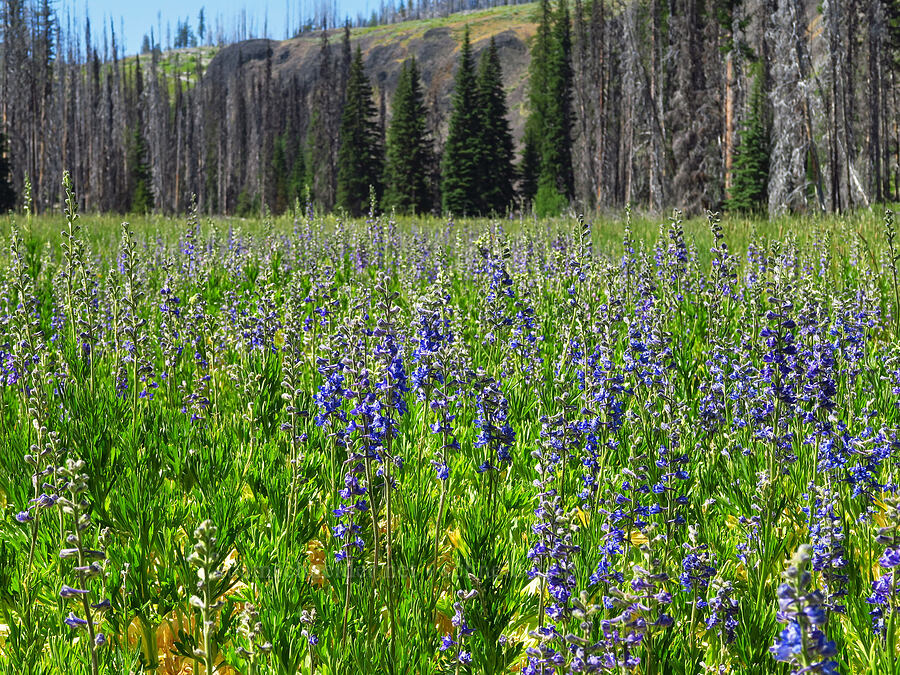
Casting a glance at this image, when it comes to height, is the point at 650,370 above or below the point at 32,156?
below

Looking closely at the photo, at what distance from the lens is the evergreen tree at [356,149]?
50531 millimetres

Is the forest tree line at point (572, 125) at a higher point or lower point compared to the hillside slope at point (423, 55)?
lower

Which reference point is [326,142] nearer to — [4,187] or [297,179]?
[297,179]

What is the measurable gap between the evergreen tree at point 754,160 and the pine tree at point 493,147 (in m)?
18.5

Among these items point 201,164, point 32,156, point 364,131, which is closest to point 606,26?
point 364,131

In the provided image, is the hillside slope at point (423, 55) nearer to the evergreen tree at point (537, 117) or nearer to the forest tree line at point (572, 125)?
the forest tree line at point (572, 125)

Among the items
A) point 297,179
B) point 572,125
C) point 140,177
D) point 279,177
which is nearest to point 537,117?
point 572,125

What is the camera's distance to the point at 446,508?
10.3ft

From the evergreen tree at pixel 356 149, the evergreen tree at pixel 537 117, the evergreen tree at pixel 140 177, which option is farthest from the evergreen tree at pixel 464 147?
the evergreen tree at pixel 140 177

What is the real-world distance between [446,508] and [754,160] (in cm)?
3059

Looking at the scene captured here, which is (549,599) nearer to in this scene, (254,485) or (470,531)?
(470,531)

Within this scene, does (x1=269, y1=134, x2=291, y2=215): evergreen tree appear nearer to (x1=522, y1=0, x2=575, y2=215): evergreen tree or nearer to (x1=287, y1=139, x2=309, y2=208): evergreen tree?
(x1=287, y1=139, x2=309, y2=208): evergreen tree

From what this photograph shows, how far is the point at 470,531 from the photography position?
273 centimetres

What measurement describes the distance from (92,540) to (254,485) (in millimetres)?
713
